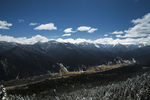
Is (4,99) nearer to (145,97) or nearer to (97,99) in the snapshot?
(145,97)

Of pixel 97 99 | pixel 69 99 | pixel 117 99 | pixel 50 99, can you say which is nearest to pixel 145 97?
pixel 117 99

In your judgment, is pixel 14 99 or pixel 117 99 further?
pixel 14 99

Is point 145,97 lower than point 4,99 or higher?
lower

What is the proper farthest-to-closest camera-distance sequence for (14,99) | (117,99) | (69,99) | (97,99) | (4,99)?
(14,99) → (69,99) → (97,99) → (117,99) → (4,99)

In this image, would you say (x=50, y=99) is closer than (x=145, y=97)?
No

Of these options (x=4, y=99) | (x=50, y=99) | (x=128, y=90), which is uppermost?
(x=4, y=99)

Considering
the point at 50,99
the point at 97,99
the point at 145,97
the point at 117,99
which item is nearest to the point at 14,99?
the point at 50,99

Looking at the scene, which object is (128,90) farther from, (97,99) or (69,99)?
(69,99)

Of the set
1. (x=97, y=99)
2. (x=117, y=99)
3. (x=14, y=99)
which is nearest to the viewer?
(x=117, y=99)

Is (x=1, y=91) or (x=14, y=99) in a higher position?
(x=1, y=91)
